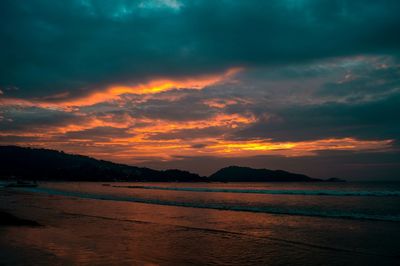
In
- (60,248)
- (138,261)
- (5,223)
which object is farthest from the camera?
(5,223)

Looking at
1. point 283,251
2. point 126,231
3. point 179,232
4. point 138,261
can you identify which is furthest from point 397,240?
point 126,231

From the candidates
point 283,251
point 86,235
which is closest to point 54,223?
point 86,235

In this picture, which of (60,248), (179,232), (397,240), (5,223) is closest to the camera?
(60,248)

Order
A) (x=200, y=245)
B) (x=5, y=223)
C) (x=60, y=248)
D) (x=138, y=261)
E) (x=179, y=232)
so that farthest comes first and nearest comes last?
(x=5, y=223), (x=179, y=232), (x=200, y=245), (x=60, y=248), (x=138, y=261)

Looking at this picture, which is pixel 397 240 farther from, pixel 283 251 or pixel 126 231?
pixel 126 231

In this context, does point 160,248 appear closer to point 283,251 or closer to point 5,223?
point 283,251

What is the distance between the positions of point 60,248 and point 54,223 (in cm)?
928

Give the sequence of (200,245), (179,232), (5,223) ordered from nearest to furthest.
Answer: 1. (200,245)
2. (179,232)
3. (5,223)

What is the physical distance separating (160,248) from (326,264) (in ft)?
21.7

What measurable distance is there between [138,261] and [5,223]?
14160mm

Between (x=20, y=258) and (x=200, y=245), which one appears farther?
(x=200, y=245)

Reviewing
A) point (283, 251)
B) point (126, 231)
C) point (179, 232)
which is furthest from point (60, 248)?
point (283, 251)

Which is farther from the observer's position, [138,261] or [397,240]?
[397,240]

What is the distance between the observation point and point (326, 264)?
12.0 meters
